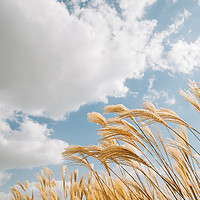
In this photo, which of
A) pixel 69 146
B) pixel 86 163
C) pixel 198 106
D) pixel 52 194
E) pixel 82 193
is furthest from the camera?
pixel 52 194

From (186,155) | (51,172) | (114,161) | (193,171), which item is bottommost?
(193,171)

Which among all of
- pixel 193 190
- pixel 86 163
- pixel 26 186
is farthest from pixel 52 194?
pixel 193 190

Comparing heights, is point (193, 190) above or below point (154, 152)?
below

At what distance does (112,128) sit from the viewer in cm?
170

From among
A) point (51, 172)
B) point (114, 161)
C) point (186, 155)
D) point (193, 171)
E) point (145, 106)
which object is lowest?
point (193, 171)

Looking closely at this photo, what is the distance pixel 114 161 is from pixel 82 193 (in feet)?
5.88

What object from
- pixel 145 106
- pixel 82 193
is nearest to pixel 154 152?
pixel 145 106

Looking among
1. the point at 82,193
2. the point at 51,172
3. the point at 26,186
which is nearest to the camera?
the point at 82,193

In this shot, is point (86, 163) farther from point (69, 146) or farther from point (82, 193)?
point (82, 193)

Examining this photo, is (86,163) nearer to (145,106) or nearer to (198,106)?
(145,106)

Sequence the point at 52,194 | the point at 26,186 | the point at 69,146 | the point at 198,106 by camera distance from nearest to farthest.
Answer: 1. the point at 198,106
2. the point at 69,146
3. the point at 52,194
4. the point at 26,186

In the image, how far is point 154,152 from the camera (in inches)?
73.2

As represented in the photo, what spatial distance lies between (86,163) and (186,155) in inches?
50.7

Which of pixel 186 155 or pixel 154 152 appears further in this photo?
pixel 186 155
